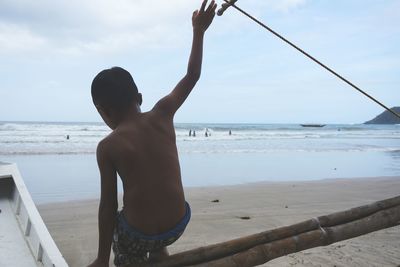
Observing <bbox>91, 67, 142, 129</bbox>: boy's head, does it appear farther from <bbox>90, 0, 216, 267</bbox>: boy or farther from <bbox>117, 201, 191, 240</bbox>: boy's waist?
<bbox>117, 201, 191, 240</bbox>: boy's waist

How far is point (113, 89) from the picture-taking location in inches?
69.5

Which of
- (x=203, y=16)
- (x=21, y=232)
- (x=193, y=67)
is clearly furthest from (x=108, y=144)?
(x=21, y=232)

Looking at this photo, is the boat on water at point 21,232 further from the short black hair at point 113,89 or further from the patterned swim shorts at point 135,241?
the short black hair at point 113,89

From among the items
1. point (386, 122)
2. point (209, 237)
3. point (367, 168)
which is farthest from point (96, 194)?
point (386, 122)

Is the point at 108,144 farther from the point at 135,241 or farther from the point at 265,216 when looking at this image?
the point at 265,216

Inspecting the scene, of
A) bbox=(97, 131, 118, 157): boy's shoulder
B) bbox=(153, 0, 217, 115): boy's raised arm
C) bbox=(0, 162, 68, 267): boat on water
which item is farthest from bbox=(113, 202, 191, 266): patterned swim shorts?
bbox=(0, 162, 68, 267): boat on water

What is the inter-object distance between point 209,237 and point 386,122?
11405 cm

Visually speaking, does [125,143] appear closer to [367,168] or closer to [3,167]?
[3,167]

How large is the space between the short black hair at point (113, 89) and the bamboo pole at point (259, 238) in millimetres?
753

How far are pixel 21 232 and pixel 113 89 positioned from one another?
299 cm

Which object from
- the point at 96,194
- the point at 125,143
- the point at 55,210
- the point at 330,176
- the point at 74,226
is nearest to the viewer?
the point at 125,143

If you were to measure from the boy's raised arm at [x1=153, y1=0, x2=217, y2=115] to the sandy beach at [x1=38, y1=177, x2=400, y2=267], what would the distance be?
2594 millimetres

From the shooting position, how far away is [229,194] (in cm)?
848

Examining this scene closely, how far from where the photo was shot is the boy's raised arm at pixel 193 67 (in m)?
1.92
